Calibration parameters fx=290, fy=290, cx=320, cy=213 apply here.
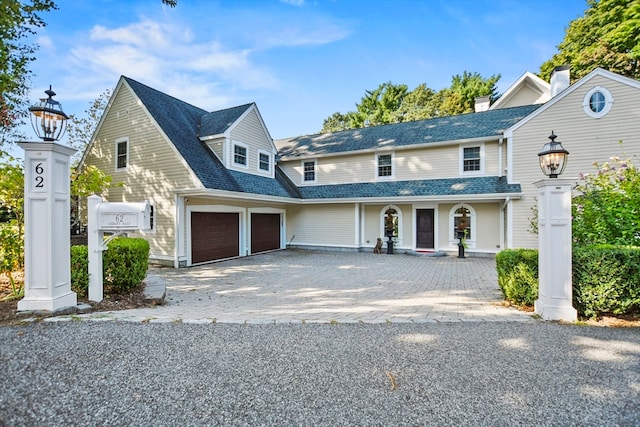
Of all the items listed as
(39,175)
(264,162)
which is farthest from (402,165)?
(39,175)

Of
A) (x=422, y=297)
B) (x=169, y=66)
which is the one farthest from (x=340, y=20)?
(x=422, y=297)

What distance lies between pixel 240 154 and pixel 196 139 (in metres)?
1.86

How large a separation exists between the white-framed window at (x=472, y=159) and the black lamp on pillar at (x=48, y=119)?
1341 cm

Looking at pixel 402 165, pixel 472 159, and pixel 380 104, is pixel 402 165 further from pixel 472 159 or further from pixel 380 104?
pixel 380 104

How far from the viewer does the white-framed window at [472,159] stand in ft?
41.6

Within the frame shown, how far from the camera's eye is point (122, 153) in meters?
11.7

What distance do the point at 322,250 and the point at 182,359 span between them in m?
12.2

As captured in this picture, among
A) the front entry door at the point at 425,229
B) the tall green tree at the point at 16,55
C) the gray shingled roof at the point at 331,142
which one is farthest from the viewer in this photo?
Result: the front entry door at the point at 425,229

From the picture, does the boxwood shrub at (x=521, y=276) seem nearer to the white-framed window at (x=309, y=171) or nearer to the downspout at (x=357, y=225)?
the downspout at (x=357, y=225)

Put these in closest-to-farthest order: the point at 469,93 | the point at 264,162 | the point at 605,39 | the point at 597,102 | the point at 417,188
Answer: the point at 597,102 < the point at 417,188 < the point at 264,162 < the point at 605,39 < the point at 469,93

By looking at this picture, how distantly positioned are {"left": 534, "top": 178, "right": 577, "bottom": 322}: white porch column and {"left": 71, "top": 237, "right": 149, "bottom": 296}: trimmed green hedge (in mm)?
7015

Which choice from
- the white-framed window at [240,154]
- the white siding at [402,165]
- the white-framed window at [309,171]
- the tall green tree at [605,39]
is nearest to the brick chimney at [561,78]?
the white siding at [402,165]

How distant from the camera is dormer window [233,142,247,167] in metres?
12.5

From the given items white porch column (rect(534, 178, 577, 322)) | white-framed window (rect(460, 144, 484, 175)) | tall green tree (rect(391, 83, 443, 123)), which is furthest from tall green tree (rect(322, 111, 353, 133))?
white porch column (rect(534, 178, 577, 322))
